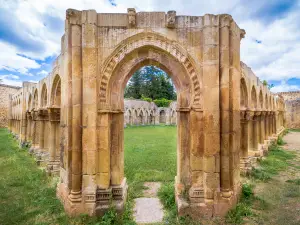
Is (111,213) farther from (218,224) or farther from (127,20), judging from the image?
(127,20)

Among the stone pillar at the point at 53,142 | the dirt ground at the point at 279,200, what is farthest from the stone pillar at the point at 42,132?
the dirt ground at the point at 279,200

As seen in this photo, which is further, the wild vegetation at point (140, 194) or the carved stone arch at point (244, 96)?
the carved stone arch at point (244, 96)

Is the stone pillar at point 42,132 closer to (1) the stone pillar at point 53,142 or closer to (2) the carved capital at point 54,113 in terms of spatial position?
(1) the stone pillar at point 53,142

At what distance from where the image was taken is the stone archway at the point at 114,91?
4316 millimetres

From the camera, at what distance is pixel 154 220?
4.41 m

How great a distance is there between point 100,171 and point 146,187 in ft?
7.42

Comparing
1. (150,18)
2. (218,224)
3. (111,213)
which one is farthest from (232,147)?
(150,18)

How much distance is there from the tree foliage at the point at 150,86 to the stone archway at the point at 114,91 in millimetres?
42483

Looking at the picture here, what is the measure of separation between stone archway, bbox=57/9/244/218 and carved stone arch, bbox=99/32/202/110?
0.02 meters

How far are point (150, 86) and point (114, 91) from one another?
1709 inches

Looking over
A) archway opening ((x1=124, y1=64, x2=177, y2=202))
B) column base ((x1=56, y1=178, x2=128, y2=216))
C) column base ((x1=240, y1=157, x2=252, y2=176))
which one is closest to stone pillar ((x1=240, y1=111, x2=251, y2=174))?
column base ((x1=240, y1=157, x2=252, y2=176))

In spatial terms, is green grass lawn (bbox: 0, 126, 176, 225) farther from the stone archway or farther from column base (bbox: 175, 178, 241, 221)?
column base (bbox: 175, 178, 241, 221)

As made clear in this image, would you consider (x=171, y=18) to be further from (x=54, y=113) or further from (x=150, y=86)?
(x=150, y=86)

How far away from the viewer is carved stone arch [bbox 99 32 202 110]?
442 centimetres
